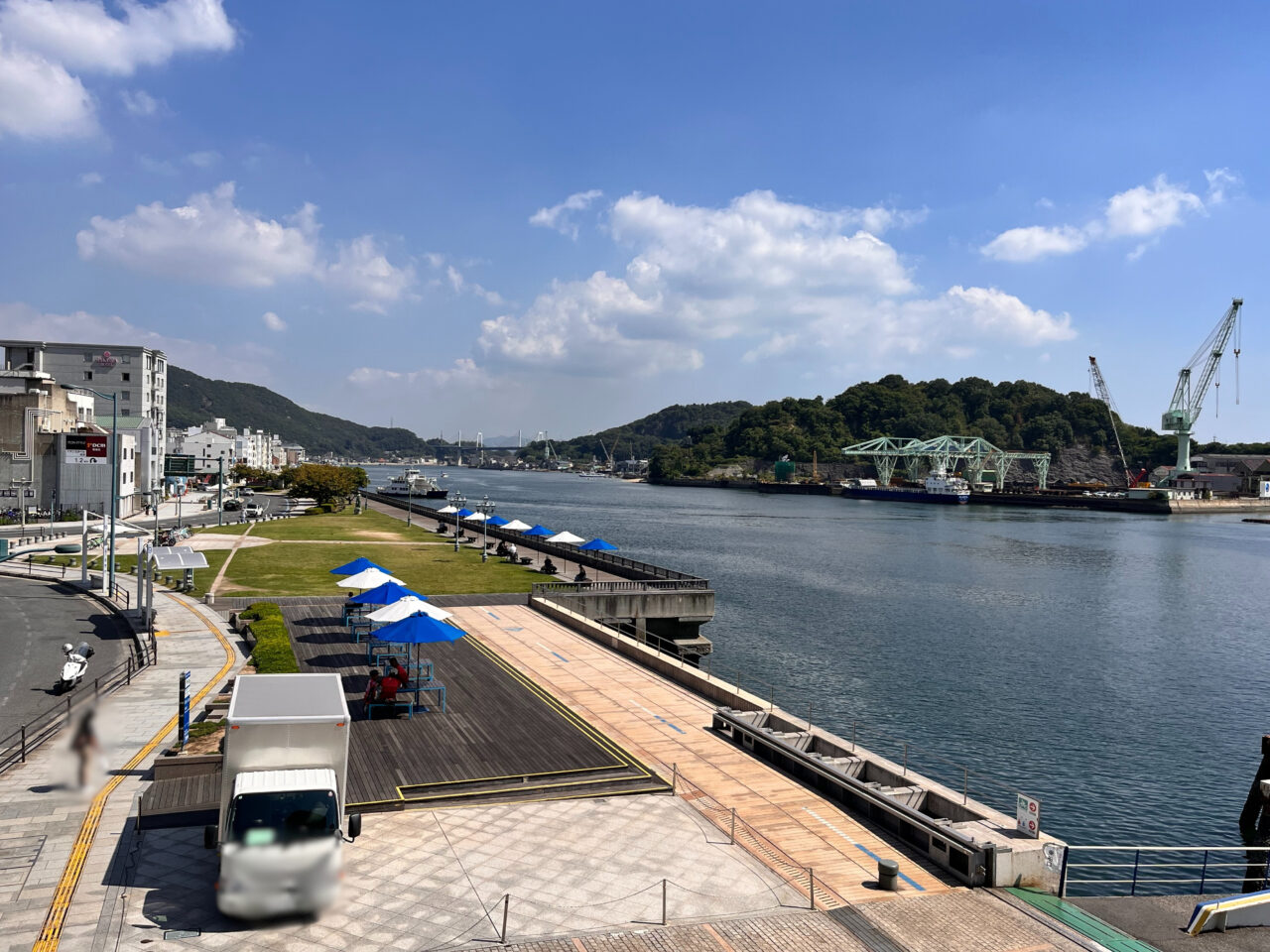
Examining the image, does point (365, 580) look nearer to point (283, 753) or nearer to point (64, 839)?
point (64, 839)

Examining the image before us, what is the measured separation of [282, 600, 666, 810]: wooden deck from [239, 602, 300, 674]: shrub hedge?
1.09 meters

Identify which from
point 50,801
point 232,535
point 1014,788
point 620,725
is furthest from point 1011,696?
point 232,535

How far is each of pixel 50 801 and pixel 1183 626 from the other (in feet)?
225

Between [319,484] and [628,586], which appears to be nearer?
[628,586]

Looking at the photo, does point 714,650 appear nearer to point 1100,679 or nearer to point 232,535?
point 1100,679

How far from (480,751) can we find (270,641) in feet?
46.7

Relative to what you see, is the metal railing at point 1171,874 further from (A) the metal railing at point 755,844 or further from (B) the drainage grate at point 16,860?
(B) the drainage grate at point 16,860

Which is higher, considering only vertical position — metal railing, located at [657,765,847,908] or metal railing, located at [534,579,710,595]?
metal railing, located at [534,579,710,595]

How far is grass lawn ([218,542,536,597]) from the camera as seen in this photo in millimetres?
50094

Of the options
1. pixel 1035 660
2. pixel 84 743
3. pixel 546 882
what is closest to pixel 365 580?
pixel 546 882

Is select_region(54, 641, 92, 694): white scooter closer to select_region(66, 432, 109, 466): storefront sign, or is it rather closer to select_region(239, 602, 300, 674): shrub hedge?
select_region(239, 602, 300, 674): shrub hedge

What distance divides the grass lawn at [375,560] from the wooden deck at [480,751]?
20123mm

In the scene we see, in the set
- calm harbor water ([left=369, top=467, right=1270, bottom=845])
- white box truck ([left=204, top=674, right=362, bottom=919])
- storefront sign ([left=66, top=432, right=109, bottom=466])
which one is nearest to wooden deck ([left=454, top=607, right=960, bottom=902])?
white box truck ([left=204, top=674, right=362, bottom=919])

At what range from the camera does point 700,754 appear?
23.9 m
